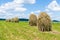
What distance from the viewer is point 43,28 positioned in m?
33.8

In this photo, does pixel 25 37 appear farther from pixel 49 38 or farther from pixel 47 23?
pixel 47 23

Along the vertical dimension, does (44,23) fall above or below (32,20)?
below

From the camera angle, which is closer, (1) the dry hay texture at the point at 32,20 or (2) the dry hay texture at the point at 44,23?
(2) the dry hay texture at the point at 44,23

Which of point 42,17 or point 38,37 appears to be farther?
point 42,17

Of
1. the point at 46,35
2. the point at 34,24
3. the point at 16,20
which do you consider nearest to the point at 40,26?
the point at 46,35

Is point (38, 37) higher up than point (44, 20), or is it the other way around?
point (44, 20)

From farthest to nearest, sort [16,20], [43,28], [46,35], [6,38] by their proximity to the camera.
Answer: [16,20] → [43,28] → [46,35] → [6,38]

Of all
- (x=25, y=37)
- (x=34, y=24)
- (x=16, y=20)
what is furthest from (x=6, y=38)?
(x=16, y=20)

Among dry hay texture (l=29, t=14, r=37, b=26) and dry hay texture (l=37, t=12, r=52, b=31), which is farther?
dry hay texture (l=29, t=14, r=37, b=26)

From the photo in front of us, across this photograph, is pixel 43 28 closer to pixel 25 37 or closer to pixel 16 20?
pixel 25 37

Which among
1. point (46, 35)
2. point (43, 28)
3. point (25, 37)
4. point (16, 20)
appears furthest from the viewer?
point (16, 20)

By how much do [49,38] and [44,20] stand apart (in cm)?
801

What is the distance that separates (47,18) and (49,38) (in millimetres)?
8680

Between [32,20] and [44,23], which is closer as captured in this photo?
[44,23]
